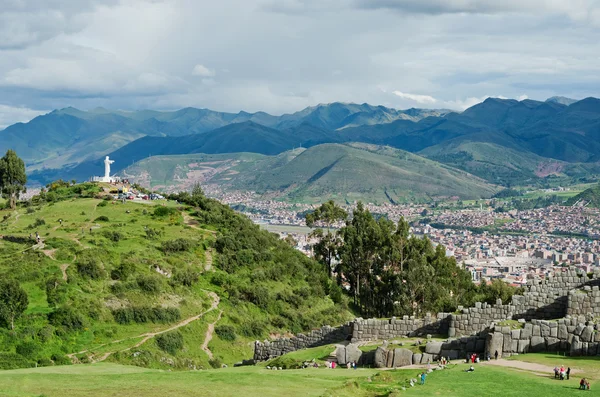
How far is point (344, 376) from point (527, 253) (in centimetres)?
14961

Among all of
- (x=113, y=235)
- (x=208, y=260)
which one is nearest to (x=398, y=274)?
(x=208, y=260)

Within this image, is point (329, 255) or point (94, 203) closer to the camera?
point (329, 255)

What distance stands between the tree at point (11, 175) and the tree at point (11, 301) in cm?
4151

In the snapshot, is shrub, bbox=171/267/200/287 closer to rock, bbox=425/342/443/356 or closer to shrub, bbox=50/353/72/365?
shrub, bbox=50/353/72/365

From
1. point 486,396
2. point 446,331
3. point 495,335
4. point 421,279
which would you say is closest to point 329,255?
point 421,279

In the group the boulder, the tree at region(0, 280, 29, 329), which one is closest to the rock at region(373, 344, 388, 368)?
the boulder

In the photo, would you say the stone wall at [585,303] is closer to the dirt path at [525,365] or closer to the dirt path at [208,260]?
the dirt path at [525,365]

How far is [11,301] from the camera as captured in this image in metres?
34.2

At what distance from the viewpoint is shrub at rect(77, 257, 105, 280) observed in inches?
1663

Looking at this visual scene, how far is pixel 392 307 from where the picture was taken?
146 ft

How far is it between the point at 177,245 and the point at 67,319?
1667cm

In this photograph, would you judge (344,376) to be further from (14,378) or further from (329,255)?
(329,255)

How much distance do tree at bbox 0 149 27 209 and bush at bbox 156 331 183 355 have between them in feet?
142

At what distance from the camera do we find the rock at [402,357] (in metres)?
20.8
